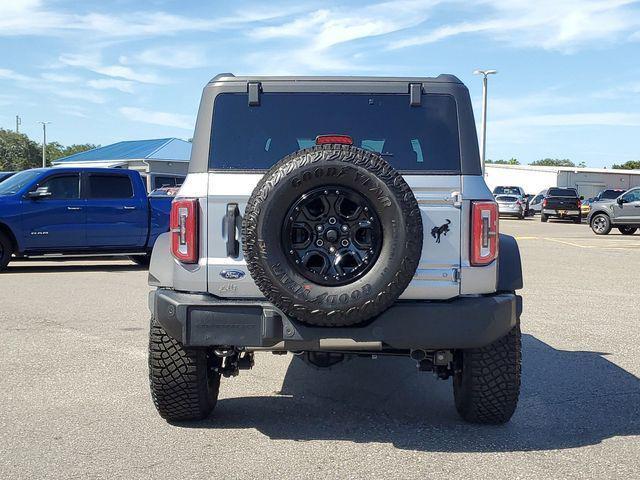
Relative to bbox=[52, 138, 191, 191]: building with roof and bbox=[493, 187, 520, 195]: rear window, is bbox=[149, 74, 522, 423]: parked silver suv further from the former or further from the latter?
bbox=[493, 187, 520, 195]: rear window

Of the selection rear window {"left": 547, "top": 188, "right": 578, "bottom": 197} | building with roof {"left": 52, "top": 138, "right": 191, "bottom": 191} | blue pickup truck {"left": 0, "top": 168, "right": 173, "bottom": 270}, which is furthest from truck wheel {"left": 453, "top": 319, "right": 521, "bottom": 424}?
building with roof {"left": 52, "top": 138, "right": 191, "bottom": 191}

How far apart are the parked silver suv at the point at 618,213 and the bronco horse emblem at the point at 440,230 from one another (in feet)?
83.2

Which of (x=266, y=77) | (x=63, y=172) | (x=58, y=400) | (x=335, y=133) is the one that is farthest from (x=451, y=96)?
(x=63, y=172)

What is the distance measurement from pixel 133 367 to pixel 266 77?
2.93m

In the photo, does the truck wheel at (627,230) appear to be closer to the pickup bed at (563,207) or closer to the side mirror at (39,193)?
the pickup bed at (563,207)

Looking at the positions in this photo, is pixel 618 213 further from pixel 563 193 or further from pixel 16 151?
pixel 16 151

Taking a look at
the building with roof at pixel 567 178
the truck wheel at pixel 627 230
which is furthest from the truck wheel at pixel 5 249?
the building with roof at pixel 567 178

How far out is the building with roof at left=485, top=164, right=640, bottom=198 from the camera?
230 feet

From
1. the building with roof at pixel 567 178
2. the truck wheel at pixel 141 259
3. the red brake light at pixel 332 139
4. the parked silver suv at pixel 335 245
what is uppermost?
the building with roof at pixel 567 178

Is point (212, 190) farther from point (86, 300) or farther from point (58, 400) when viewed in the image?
point (86, 300)

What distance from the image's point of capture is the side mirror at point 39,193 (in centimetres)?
1343

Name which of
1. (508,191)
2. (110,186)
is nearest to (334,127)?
(110,186)

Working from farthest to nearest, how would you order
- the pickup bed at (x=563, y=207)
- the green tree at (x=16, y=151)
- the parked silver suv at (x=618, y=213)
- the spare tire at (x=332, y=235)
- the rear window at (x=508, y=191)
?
the green tree at (x=16, y=151)
the rear window at (x=508, y=191)
the pickup bed at (x=563, y=207)
the parked silver suv at (x=618, y=213)
the spare tire at (x=332, y=235)

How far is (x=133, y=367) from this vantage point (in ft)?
21.4
